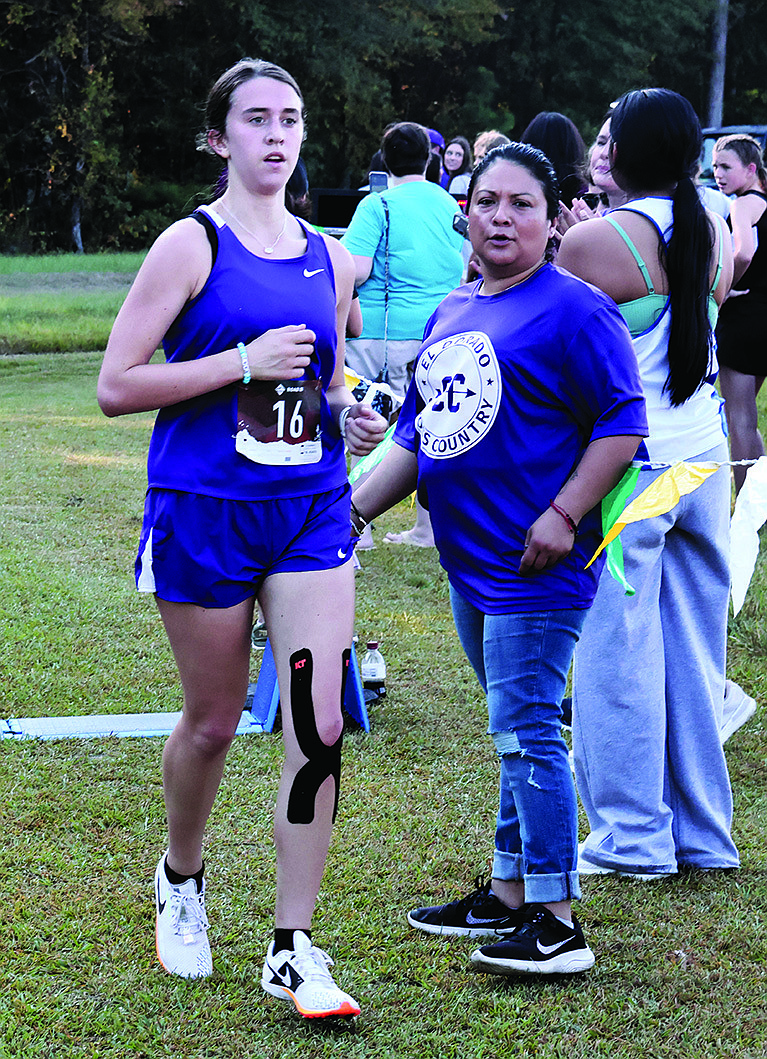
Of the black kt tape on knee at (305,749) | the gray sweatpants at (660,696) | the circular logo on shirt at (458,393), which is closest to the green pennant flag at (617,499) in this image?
the circular logo on shirt at (458,393)

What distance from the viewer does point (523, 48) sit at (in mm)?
39219

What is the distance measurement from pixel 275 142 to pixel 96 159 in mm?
30457

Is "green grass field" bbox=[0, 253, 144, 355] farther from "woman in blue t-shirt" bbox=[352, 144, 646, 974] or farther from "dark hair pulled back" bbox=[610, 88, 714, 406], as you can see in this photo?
"woman in blue t-shirt" bbox=[352, 144, 646, 974]

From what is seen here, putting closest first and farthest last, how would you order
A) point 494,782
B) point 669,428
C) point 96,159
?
point 669,428
point 494,782
point 96,159

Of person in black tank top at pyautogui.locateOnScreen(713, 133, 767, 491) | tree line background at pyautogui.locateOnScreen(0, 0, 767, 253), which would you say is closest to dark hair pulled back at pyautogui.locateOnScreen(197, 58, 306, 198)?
person in black tank top at pyautogui.locateOnScreen(713, 133, 767, 491)

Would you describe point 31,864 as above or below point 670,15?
below

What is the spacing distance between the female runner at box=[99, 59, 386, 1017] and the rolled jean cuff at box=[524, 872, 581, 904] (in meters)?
0.51

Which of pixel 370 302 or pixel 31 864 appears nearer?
pixel 31 864

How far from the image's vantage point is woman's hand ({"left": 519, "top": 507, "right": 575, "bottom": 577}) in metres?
2.85

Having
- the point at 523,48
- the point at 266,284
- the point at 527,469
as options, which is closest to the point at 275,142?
the point at 266,284

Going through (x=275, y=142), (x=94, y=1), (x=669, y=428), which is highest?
→ (x=94, y=1)

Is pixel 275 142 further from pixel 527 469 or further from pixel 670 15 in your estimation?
pixel 670 15

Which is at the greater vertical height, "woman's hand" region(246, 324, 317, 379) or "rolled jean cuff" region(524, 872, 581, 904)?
"woman's hand" region(246, 324, 317, 379)

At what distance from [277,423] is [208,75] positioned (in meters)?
33.0
